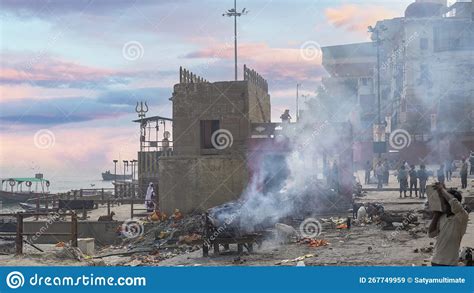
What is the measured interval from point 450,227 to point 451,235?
12cm

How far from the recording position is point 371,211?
65.5ft

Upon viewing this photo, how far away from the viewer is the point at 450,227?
819cm

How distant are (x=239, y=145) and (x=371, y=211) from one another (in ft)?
29.8

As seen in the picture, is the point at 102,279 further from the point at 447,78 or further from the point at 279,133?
the point at 447,78

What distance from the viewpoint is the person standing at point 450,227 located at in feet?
26.7

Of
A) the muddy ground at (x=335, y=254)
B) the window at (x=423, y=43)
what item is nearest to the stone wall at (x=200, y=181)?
the muddy ground at (x=335, y=254)

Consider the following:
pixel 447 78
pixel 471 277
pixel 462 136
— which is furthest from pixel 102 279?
pixel 447 78

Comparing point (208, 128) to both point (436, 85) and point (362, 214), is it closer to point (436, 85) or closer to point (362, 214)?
point (362, 214)

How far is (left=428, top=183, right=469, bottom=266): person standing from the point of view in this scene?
8.12 meters

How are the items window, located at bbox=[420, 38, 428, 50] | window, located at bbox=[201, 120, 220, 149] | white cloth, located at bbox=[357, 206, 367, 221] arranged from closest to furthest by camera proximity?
1. white cloth, located at bbox=[357, 206, 367, 221]
2. window, located at bbox=[201, 120, 220, 149]
3. window, located at bbox=[420, 38, 428, 50]

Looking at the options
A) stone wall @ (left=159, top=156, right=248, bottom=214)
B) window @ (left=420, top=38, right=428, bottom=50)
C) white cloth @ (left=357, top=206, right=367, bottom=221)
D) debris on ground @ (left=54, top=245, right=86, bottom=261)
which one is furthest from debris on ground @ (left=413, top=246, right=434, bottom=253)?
window @ (left=420, top=38, right=428, bottom=50)

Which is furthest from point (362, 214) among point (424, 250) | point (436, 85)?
point (436, 85)

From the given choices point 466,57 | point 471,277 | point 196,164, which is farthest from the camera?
point 466,57

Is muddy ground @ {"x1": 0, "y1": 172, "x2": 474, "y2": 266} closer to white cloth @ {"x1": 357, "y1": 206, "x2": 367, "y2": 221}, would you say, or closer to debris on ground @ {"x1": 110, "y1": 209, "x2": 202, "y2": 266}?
debris on ground @ {"x1": 110, "y1": 209, "x2": 202, "y2": 266}
